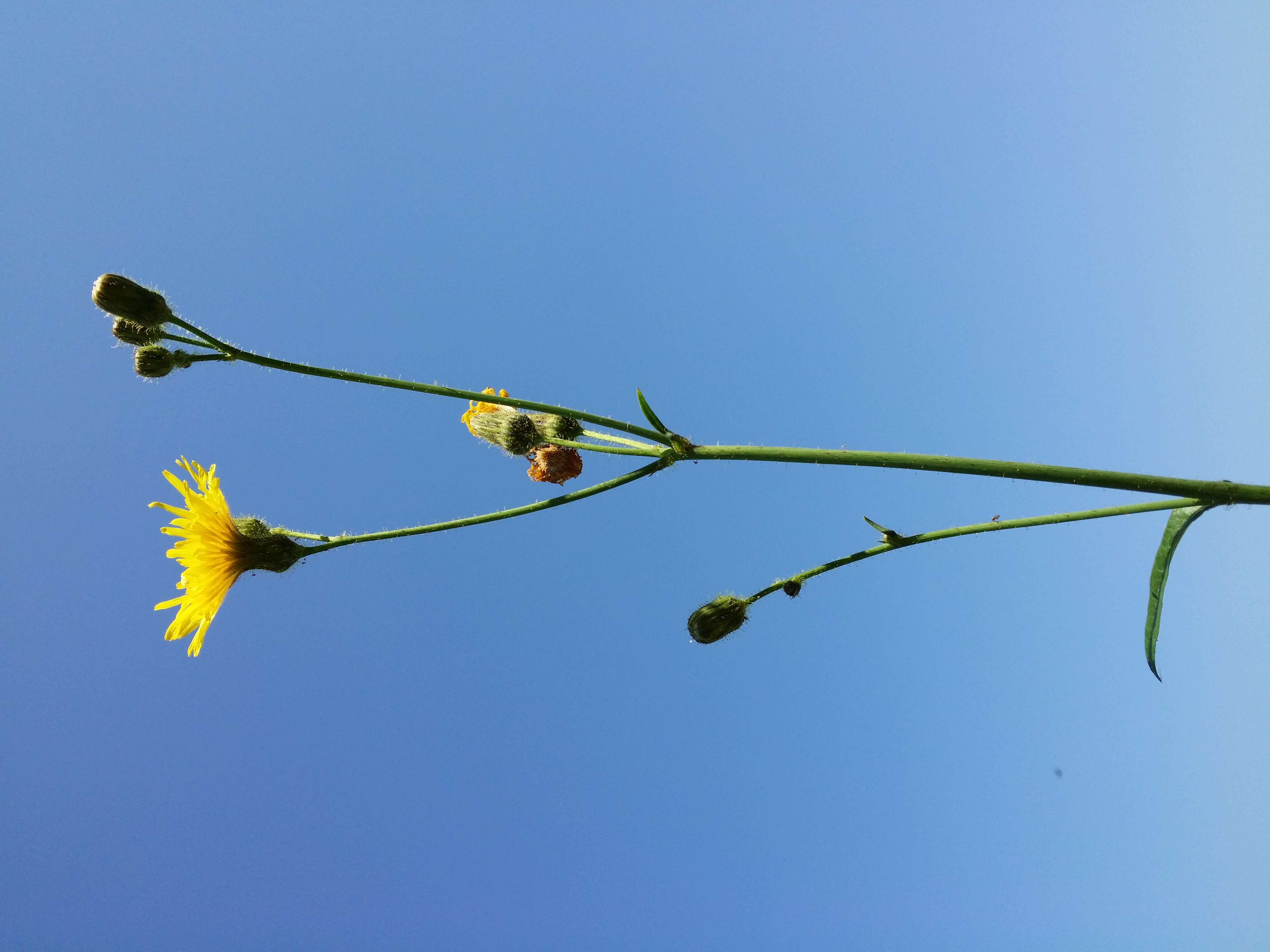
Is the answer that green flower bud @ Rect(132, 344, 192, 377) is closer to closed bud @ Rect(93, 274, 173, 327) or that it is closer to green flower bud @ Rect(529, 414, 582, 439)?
closed bud @ Rect(93, 274, 173, 327)

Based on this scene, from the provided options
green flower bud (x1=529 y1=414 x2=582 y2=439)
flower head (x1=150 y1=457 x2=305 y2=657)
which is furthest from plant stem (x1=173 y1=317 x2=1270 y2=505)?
flower head (x1=150 y1=457 x2=305 y2=657)

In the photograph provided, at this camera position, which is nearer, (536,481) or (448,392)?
(448,392)

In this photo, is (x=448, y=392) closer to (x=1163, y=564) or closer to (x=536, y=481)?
(x=536, y=481)

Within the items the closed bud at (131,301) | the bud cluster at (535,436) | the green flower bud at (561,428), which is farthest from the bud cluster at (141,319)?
the green flower bud at (561,428)

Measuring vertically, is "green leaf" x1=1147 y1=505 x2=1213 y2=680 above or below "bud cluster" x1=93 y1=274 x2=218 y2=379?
below

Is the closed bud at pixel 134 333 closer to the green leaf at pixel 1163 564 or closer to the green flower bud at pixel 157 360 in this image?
the green flower bud at pixel 157 360

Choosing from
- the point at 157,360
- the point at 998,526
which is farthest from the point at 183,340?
the point at 998,526
